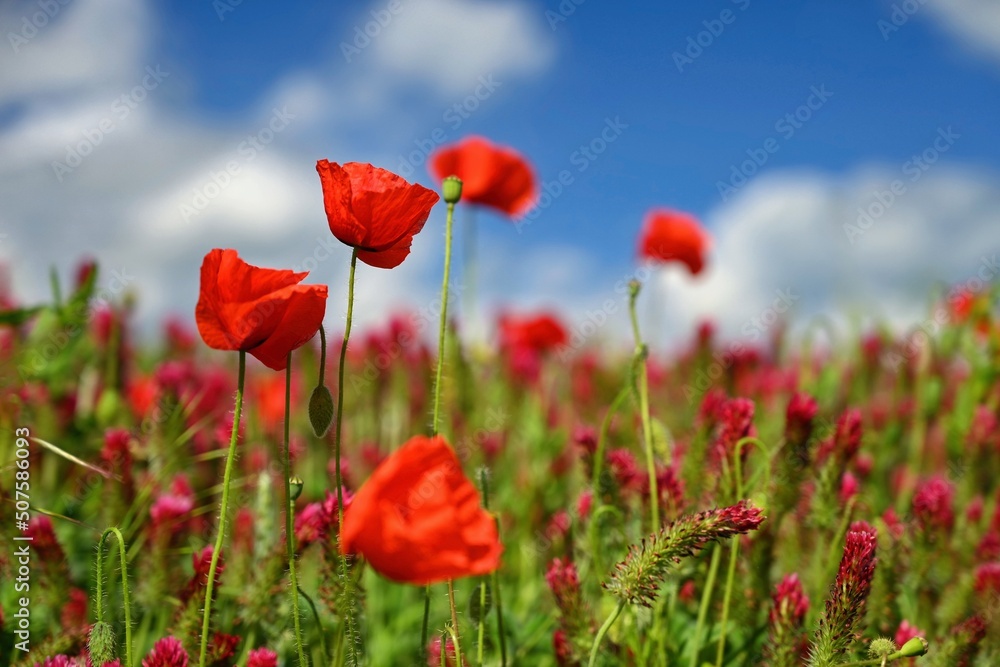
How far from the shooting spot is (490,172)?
3119mm

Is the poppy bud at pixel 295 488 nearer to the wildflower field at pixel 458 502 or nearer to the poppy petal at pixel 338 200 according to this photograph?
the wildflower field at pixel 458 502

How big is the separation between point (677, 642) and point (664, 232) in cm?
259

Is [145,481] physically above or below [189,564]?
above

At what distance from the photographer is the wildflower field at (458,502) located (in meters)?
1.02

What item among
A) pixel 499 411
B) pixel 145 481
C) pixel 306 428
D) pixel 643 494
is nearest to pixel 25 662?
pixel 145 481

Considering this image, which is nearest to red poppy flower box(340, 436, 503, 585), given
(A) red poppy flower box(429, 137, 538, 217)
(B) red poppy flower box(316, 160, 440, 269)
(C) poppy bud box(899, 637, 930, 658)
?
(B) red poppy flower box(316, 160, 440, 269)

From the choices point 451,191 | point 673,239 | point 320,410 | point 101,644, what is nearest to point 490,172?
point 673,239

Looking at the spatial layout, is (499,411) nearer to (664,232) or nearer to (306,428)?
(306,428)

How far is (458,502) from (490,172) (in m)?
2.40

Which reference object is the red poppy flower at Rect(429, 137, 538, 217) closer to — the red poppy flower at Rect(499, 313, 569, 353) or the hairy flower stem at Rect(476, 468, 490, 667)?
the red poppy flower at Rect(499, 313, 569, 353)

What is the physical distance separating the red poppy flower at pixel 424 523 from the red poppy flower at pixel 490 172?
2307 mm

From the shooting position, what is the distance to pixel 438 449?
85 cm

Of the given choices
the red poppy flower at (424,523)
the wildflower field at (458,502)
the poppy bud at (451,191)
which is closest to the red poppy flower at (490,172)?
the wildflower field at (458,502)

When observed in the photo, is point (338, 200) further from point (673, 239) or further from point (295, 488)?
point (673, 239)
